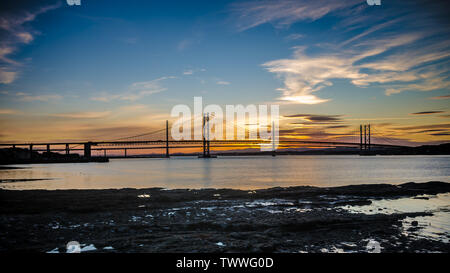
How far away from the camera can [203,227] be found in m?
7.69

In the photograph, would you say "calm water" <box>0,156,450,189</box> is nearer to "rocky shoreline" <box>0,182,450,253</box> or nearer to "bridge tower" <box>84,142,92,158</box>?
"rocky shoreline" <box>0,182,450,253</box>

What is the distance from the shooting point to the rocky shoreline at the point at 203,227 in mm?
6027

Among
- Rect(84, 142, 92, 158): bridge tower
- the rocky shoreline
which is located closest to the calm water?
the rocky shoreline

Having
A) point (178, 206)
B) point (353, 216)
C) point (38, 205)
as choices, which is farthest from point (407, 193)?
point (38, 205)

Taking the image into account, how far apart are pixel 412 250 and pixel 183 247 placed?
4359 millimetres

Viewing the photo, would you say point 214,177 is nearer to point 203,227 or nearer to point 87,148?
point 203,227

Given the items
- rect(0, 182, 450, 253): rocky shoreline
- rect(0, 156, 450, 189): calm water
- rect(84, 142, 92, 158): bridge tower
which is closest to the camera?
rect(0, 182, 450, 253): rocky shoreline

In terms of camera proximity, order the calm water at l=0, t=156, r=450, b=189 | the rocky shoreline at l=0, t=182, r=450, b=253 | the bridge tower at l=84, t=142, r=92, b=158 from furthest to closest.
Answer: the bridge tower at l=84, t=142, r=92, b=158 < the calm water at l=0, t=156, r=450, b=189 < the rocky shoreline at l=0, t=182, r=450, b=253

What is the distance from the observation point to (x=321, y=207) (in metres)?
10.6

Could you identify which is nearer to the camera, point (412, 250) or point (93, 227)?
point (412, 250)

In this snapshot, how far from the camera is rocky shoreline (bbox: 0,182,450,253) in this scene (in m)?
6.03
